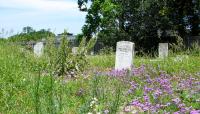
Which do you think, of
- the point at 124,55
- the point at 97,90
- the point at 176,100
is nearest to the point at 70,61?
the point at 124,55

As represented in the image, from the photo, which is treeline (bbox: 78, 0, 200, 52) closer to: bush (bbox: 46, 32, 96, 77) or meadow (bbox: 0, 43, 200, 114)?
bush (bbox: 46, 32, 96, 77)

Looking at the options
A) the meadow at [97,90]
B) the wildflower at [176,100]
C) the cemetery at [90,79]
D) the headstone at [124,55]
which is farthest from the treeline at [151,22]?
the wildflower at [176,100]

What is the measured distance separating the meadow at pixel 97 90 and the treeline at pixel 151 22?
785 inches

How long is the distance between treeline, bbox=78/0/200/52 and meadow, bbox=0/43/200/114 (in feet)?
65.5

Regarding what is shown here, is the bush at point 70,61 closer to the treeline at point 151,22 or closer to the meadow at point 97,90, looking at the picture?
the meadow at point 97,90

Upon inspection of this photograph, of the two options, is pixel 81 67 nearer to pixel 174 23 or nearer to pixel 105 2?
pixel 174 23

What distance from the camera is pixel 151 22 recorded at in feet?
114

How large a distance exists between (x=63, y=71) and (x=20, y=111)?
5193 mm

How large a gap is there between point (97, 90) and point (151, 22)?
29449 mm

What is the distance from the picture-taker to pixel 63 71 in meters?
13.0

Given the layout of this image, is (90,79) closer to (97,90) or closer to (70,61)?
(97,90)

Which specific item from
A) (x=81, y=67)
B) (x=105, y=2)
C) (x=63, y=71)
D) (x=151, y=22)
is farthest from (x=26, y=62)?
(x=105, y=2)

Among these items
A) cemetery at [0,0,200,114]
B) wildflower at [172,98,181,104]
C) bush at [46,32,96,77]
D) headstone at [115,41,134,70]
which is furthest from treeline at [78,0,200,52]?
wildflower at [172,98,181,104]

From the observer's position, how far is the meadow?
5.59 meters
